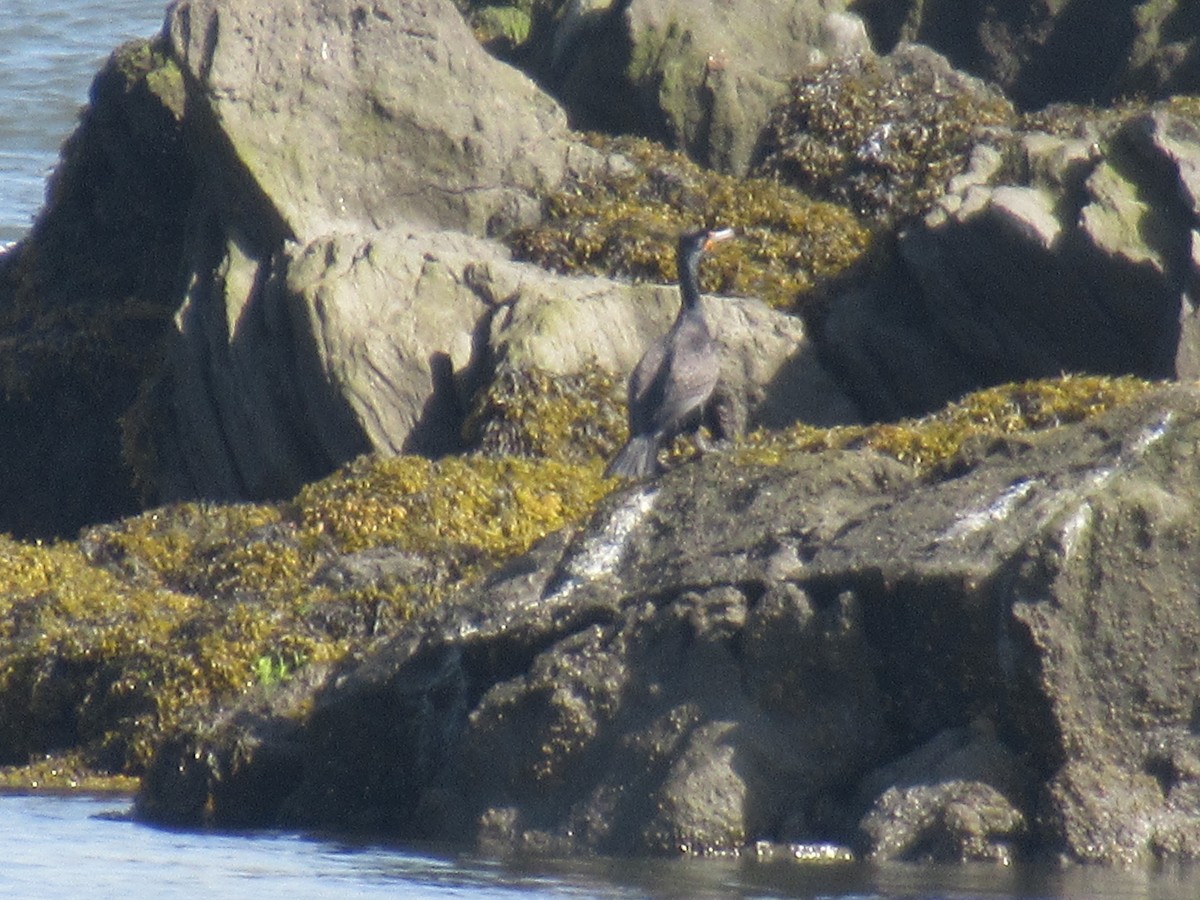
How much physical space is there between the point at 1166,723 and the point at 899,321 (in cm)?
573

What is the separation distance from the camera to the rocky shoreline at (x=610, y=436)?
6.74 m

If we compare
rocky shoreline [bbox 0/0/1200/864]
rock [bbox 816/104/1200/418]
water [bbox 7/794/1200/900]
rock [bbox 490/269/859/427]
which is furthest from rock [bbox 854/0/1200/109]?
water [bbox 7/794/1200/900]

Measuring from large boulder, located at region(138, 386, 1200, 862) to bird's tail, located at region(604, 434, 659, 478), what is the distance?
3.44 metres

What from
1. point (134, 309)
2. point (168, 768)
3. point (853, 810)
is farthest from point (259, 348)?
point (853, 810)

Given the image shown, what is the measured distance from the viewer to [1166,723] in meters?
6.69

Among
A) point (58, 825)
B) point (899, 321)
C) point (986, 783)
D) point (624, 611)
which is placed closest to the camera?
point (986, 783)

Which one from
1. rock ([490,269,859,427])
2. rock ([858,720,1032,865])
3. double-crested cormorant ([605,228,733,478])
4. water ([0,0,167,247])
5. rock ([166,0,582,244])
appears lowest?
rock ([858,720,1032,865])

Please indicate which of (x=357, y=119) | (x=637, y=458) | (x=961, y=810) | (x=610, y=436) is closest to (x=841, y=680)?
(x=961, y=810)

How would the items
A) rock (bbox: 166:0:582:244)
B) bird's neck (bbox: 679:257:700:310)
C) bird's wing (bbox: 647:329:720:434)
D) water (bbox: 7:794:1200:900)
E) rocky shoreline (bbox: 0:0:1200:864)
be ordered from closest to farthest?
water (bbox: 7:794:1200:900)
rocky shoreline (bbox: 0:0:1200:864)
bird's wing (bbox: 647:329:720:434)
bird's neck (bbox: 679:257:700:310)
rock (bbox: 166:0:582:244)

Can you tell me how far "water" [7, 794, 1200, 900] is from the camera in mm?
6219

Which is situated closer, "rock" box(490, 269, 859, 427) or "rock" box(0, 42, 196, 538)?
"rock" box(490, 269, 859, 427)

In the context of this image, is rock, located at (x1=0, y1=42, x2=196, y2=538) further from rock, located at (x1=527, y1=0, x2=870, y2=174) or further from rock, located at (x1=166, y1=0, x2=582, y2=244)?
rock, located at (x1=527, y1=0, x2=870, y2=174)

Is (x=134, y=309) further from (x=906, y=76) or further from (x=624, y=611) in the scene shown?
(x=624, y=611)

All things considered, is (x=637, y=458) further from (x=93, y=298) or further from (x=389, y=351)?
A: (x=93, y=298)
